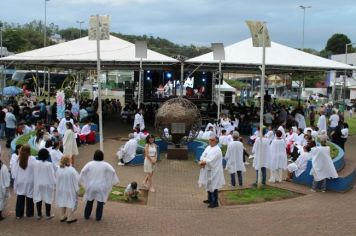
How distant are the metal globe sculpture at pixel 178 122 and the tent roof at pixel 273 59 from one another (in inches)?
283

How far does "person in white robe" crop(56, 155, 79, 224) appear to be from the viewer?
957cm

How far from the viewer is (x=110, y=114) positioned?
115ft

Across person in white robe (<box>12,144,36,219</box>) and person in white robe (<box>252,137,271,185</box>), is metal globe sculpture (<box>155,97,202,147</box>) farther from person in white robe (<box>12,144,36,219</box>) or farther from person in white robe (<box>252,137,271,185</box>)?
person in white robe (<box>12,144,36,219</box>)

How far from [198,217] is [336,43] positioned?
123217mm

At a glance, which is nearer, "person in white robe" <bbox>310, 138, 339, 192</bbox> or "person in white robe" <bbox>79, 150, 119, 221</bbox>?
"person in white robe" <bbox>79, 150, 119, 221</bbox>

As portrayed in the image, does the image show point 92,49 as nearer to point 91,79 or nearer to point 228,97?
point 228,97

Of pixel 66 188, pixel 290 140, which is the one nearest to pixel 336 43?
pixel 290 140

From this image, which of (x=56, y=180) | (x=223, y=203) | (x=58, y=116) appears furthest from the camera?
(x=58, y=116)

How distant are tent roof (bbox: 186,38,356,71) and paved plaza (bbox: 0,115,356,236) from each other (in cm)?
1273

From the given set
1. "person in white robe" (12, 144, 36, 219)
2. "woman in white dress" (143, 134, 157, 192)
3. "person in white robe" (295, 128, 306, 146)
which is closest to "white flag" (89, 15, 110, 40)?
"woman in white dress" (143, 134, 157, 192)

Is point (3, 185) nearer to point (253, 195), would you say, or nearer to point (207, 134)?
point (253, 195)

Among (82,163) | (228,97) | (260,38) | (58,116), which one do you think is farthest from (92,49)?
(228,97)

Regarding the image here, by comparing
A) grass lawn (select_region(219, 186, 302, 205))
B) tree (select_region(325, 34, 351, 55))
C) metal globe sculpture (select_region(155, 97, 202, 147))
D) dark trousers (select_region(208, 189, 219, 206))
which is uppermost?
tree (select_region(325, 34, 351, 55))

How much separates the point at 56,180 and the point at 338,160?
9.24 meters
